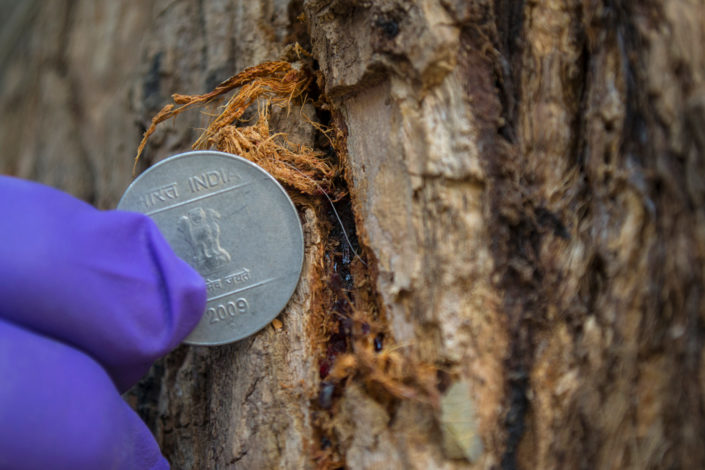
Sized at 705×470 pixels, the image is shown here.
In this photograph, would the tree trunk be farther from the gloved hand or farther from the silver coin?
the gloved hand

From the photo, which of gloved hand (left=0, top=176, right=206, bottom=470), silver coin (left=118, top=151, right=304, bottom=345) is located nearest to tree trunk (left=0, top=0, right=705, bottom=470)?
silver coin (left=118, top=151, right=304, bottom=345)

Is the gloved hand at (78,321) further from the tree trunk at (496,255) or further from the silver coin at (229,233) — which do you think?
the tree trunk at (496,255)

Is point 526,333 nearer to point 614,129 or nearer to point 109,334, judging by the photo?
point 614,129

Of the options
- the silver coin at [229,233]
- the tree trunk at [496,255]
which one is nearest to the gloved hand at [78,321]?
the silver coin at [229,233]

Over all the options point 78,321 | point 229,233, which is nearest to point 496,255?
point 229,233

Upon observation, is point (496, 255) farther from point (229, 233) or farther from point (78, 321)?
point (78, 321)

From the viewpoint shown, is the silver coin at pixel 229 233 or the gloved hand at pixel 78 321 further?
the silver coin at pixel 229 233

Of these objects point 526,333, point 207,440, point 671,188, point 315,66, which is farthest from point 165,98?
point 671,188
